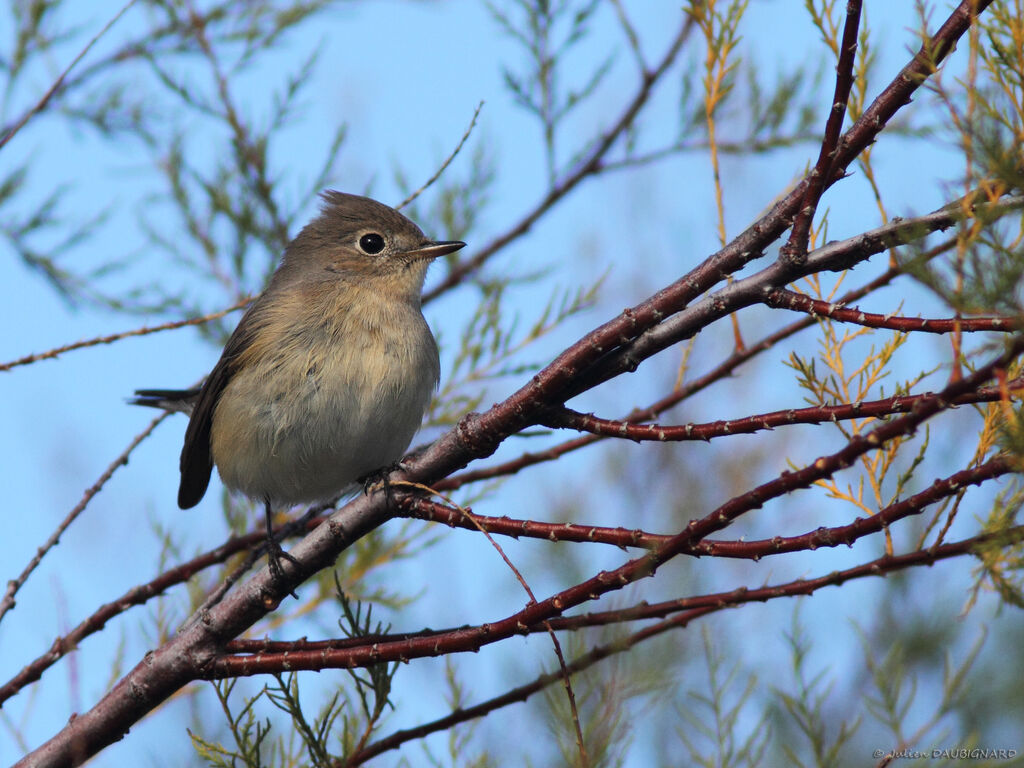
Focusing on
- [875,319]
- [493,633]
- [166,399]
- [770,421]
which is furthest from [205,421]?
[875,319]

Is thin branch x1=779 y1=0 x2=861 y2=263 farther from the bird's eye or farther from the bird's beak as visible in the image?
the bird's eye

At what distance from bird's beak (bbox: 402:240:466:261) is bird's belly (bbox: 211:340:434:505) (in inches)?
29.5

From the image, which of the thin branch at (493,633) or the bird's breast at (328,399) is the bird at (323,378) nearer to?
the bird's breast at (328,399)

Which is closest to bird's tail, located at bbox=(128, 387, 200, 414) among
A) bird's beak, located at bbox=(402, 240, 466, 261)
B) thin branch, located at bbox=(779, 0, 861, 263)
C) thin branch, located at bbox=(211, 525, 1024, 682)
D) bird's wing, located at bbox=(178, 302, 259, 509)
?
bird's wing, located at bbox=(178, 302, 259, 509)

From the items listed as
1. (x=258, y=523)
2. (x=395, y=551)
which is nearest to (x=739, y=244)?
(x=395, y=551)

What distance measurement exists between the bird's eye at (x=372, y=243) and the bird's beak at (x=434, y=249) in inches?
8.1

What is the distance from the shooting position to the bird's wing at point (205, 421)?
16.3 ft

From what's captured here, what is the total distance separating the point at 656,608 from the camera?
2531 millimetres

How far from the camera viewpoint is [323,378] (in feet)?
14.5

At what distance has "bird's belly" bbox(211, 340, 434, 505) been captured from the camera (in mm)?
4359

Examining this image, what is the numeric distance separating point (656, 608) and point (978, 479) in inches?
33.6

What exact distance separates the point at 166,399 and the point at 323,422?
82.6 inches

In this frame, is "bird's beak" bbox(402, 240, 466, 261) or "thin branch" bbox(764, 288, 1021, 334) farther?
"bird's beak" bbox(402, 240, 466, 261)

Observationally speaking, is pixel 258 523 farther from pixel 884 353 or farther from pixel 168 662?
pixel 884 353
